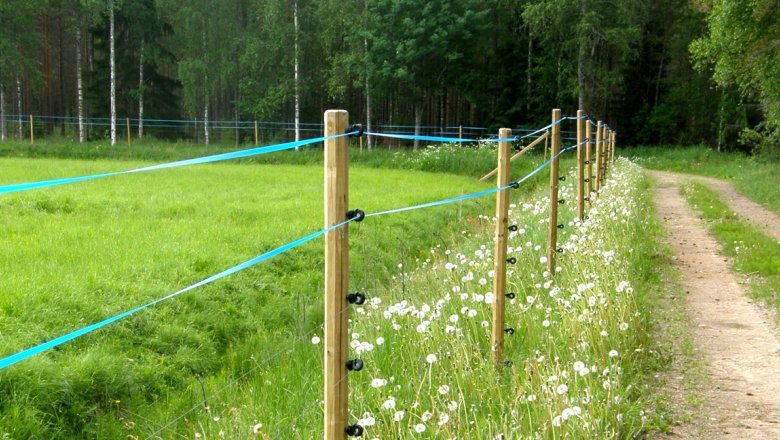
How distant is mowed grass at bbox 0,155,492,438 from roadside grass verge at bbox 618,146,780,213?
33.1 ft

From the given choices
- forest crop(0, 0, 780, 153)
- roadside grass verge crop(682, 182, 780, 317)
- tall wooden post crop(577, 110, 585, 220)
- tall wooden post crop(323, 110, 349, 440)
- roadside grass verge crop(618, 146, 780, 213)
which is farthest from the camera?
forest crop(0, 0, 780, 153)

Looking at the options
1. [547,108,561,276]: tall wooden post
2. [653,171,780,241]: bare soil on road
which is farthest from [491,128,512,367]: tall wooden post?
[653,171,780,241]: bare soil on road

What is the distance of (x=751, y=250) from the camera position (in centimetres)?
1020

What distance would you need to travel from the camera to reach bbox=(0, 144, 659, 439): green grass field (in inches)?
163

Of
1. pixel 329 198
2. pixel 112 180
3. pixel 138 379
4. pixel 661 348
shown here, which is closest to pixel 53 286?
pixel 138 379

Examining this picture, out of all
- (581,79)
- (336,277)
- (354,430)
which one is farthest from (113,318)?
(581,79)

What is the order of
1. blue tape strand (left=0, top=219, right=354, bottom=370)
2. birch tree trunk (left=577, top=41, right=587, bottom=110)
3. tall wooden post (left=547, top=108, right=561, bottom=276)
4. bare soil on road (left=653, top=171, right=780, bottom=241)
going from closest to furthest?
1. blue tape strand (left=0, top=219, right=354, bottom=370)
2. tall wooden post (left=547, top=108, right=561, bottom=276)
3. bare soil on road (left=653, top=171, right=780, bottom=241)
4. birch tree trunk (left=577, top=41, right=587, bottom=110)

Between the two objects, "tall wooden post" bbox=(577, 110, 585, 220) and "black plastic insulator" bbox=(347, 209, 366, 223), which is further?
"tall wooden post" bbox=(577, 110, 585, 220)

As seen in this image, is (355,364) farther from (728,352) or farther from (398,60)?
(398,60)

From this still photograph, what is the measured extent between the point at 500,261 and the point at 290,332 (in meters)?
3.01

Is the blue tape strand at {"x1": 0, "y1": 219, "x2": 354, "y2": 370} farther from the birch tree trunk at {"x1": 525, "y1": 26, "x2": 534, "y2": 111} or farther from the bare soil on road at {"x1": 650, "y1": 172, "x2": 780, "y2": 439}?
the birch tree trunk at {"x1": 525, "y1": 26, "x2": 534, "y2": 111}

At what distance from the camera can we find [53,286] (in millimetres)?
7105

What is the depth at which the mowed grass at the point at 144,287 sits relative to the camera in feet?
18.1

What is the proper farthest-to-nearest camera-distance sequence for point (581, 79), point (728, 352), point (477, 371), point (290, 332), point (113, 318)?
point (581, 79)
point (290, 332)
point (728, 352)
point (477, 371)
point (113, 318)
